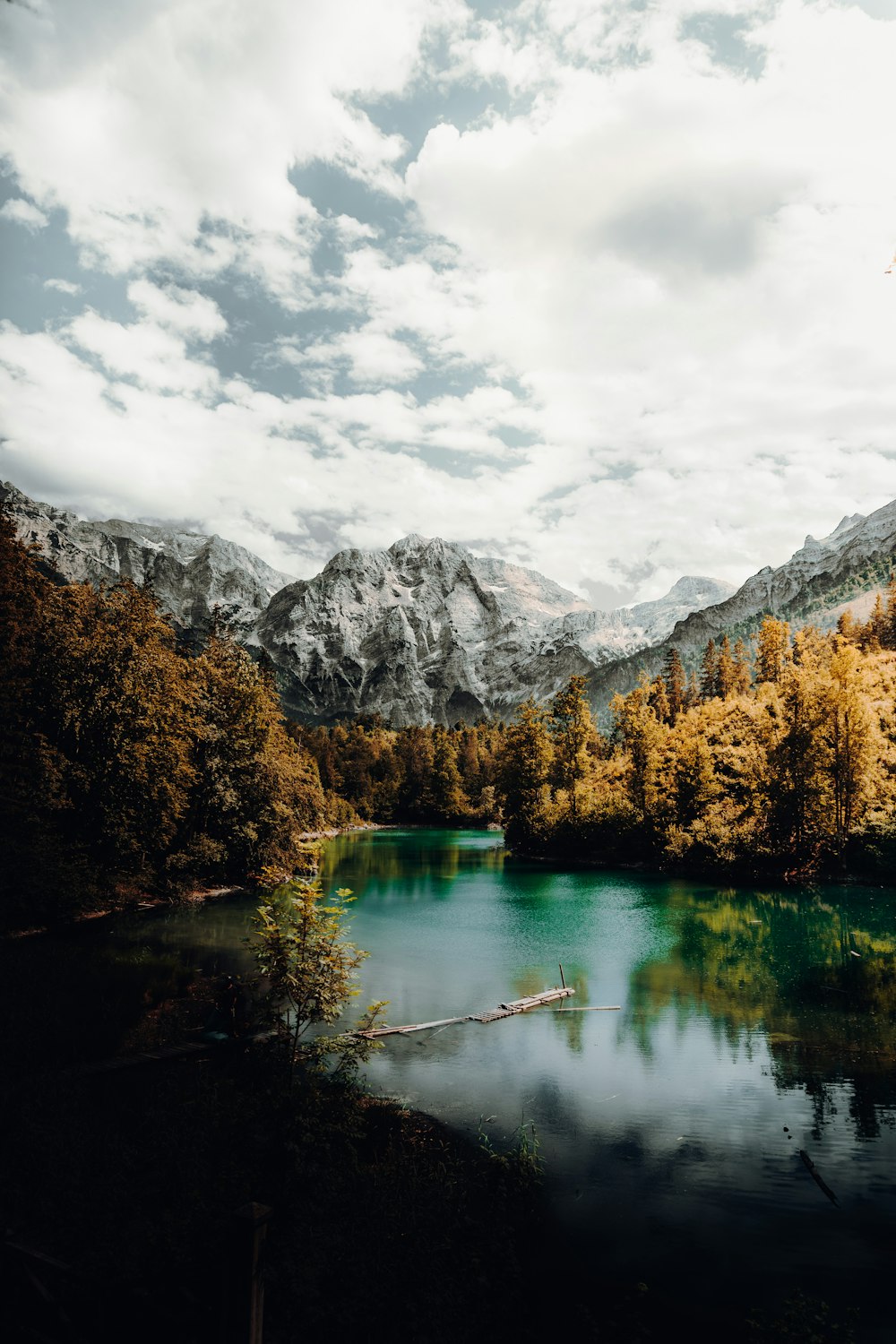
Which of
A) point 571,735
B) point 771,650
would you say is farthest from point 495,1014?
point 771,650

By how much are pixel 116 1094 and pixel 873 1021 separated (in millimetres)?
21386

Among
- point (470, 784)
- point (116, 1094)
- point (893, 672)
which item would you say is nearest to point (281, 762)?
point (116, 1094)

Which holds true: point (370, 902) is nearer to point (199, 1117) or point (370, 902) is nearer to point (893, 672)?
point (199, 1117)

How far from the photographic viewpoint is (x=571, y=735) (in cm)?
7625

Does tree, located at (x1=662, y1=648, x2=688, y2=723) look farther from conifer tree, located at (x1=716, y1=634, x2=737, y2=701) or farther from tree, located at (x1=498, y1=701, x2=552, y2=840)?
tree, located at (x1=498, y1=701, x2=552, y2=840)

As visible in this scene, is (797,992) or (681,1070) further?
(797,992)

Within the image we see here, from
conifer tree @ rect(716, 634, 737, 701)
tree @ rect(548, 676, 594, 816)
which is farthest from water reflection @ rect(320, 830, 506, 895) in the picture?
conifer tree @ rect(716, 634, 737, 701)

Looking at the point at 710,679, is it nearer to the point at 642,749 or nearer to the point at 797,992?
the point at 642,749

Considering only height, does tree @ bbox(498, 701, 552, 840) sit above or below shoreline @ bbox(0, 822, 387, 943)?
above

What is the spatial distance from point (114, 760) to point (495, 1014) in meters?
21.7

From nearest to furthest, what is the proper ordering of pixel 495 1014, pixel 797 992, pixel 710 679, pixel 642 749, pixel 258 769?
pixel 495 1014
pixel 797 992
pixel 258 769
pixel 642 749
pixel 710 679

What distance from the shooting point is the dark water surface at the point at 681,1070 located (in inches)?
434

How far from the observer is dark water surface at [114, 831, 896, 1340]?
11.0 meters

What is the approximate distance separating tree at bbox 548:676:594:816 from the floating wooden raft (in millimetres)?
49396
